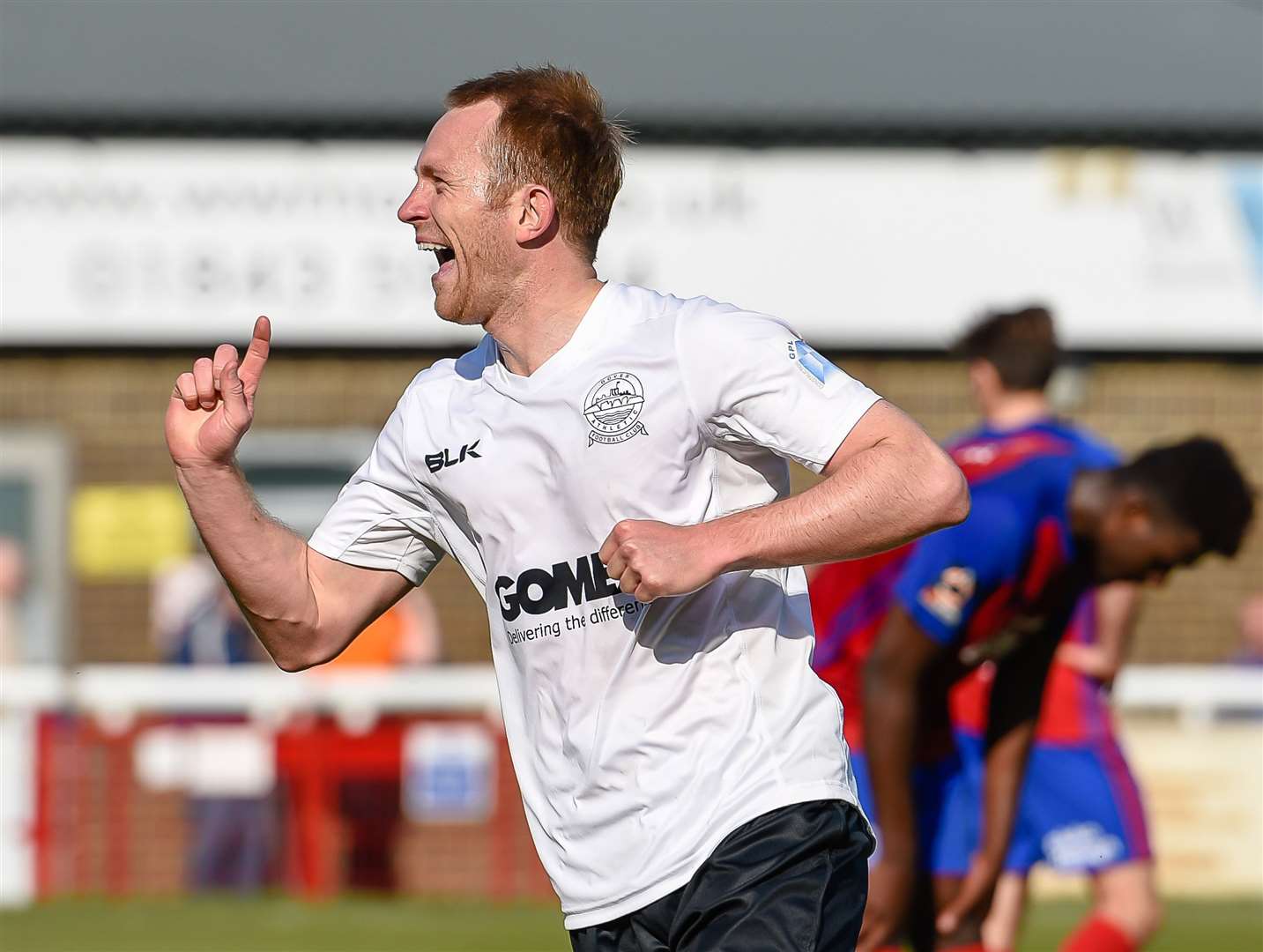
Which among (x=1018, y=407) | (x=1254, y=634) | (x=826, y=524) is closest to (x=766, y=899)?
(x=826, y=524)

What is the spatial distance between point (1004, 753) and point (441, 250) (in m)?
2.51

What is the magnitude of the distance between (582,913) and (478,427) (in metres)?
0.81

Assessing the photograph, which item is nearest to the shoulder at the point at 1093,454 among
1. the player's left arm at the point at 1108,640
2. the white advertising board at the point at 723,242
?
the player's left arm at the point at 1108,640

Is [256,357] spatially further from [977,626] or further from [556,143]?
[977,626]

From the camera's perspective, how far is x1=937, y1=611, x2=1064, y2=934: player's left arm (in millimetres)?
5207

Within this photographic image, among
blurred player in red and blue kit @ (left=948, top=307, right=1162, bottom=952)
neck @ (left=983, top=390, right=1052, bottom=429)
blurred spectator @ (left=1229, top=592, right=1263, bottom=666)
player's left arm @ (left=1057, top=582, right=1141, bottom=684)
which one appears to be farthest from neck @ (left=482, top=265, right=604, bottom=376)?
blurred spectator @ (left=1229, top=592, right=1263, bottom=666)

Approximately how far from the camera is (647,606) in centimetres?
332

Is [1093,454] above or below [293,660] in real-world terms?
above

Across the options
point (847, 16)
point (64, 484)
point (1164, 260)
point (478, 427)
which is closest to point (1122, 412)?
point (1164, 260)

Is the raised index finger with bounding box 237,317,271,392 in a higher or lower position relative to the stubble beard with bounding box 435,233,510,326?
lower

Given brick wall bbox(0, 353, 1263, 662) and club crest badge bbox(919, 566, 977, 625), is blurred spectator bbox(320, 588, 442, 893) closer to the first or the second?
brick wall bbox(0, 353, 1263, 662)

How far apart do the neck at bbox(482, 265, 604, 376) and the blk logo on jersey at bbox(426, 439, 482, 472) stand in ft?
0.50

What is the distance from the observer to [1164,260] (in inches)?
557

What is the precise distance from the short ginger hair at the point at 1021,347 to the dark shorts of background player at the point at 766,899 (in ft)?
10.2
